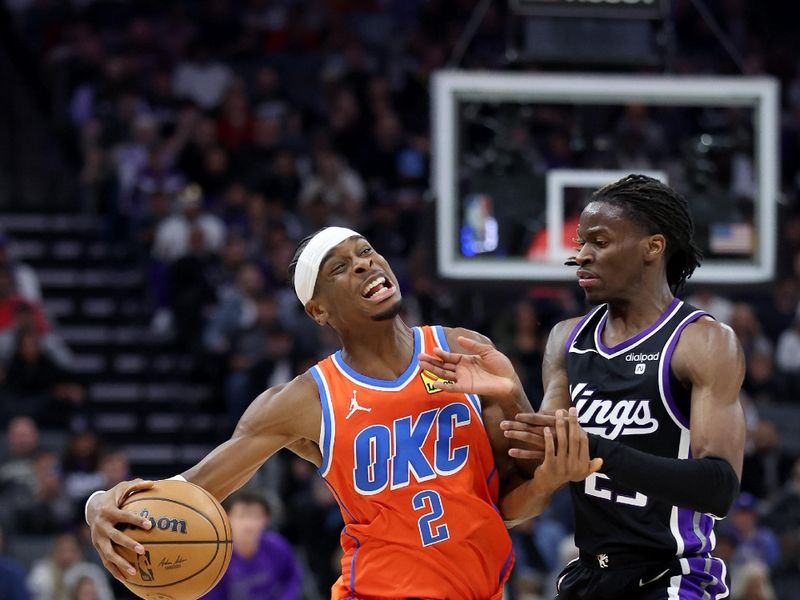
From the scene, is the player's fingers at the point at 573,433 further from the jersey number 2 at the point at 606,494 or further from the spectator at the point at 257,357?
the spectator at the point at 257,357

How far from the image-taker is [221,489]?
208 inches

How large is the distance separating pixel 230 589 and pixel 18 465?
320cm

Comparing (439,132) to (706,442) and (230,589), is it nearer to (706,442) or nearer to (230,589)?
(230,589)

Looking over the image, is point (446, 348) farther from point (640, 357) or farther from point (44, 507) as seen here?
point (44, 507)

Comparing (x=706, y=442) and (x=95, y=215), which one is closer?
(x=706, y=442)

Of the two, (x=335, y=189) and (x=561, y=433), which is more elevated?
(x=335, y=189)

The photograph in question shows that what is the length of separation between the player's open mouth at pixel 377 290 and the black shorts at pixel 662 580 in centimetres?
116

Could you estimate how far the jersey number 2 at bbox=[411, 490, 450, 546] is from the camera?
506 cm

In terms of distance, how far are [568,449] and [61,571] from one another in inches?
256

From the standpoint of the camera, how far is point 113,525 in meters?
5.00

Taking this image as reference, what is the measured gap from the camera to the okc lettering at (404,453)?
5.09 m

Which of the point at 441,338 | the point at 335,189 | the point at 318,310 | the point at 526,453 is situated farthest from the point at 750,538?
the point at 526,453

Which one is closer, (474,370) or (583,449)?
(583,449)

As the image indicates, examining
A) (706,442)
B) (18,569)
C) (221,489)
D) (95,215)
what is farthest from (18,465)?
(706,442)
